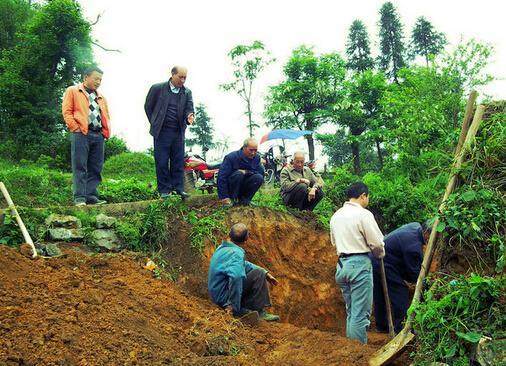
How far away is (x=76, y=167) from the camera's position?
682 centimetres

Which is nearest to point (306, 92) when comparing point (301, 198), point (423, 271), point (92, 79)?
point (301, 198)

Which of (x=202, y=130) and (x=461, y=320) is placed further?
(x=202, y=130)

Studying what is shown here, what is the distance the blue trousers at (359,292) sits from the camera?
519 cm

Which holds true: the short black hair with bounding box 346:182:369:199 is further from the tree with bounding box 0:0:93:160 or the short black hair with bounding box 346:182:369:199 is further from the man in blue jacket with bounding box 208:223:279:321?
the tree with bounding box 0:0:93:160

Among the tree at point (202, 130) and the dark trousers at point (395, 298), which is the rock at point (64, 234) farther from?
the tree at point (202, 130)

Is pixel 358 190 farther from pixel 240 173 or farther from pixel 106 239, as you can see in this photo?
pixel 106 239

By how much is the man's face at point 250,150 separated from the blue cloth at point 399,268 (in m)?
2.29

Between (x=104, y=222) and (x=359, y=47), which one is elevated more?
(x=359, y=47)

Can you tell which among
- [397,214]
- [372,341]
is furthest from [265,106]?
[372,341]

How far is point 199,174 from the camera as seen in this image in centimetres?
1346

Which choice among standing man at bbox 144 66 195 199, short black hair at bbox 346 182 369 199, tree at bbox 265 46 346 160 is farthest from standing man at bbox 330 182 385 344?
tree at bbox 265 46 346 160

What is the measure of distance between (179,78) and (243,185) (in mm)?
1824

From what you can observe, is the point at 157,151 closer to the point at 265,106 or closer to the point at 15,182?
the point at 15,182

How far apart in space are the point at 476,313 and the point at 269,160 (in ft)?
43.5
